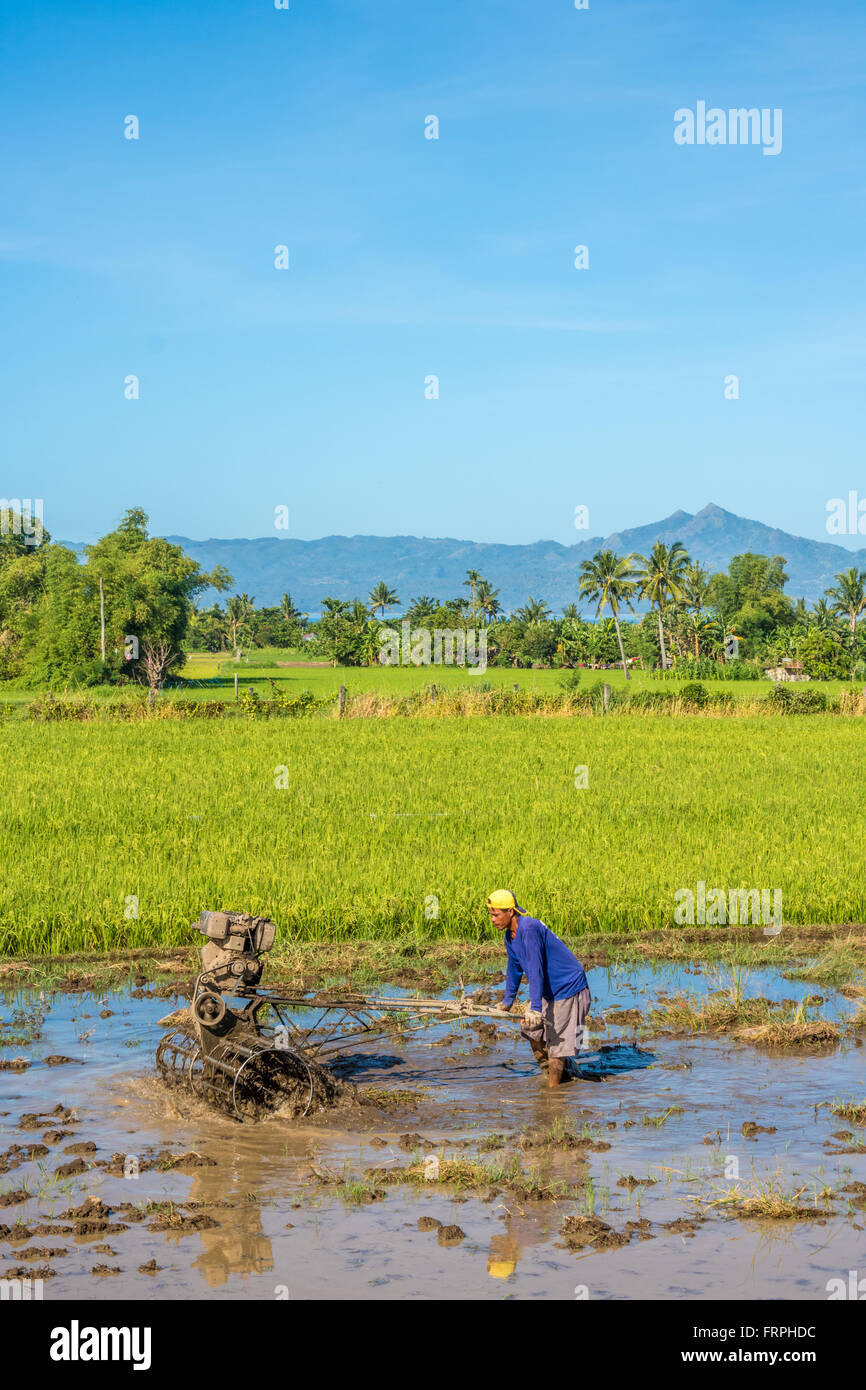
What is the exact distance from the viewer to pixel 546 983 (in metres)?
7.31

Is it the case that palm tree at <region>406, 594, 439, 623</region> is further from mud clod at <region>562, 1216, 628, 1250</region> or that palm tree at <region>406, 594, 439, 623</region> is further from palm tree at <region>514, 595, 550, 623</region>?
mud clod at <region>562, 1216, 628, 1250</region>

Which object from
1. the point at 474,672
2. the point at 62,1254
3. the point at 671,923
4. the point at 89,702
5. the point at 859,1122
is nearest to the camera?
the point at 62,1254

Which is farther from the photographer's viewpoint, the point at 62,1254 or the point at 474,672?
the point at 474,672

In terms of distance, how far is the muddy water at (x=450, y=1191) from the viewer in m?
4.84

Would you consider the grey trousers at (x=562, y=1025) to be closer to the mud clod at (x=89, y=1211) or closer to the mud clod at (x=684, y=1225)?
the mud clod at (x=684, y=1225)

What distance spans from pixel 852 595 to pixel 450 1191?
84956 mm

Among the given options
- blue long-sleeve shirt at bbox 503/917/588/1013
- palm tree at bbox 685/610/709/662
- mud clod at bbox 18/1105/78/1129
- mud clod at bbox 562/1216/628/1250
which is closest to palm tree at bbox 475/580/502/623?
palm tree at bbox 685/610/709/662

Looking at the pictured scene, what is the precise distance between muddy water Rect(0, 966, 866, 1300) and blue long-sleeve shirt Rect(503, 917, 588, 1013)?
512 mm

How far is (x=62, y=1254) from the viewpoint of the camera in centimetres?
502

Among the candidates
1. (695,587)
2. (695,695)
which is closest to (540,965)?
(695,695)

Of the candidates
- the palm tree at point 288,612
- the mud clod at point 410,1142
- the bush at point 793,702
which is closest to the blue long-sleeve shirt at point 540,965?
the mud clod at point 410,1142
